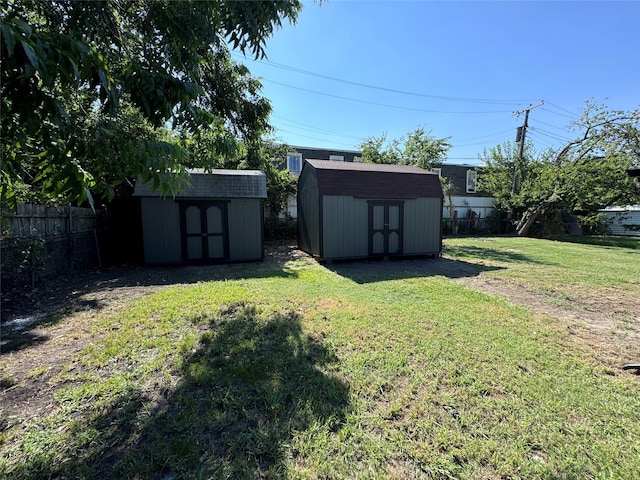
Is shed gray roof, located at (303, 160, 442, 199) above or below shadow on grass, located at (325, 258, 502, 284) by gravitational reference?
above

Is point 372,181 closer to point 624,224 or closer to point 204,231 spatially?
point 204,231

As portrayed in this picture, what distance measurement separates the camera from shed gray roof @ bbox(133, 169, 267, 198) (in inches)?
305

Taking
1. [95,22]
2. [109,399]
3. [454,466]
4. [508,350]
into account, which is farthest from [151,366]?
[508,350]

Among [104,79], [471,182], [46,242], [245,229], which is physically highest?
[471,182]

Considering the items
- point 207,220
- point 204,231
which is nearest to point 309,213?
point 207,220

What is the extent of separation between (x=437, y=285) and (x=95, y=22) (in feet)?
19.0

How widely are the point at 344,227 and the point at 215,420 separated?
6.61 meters

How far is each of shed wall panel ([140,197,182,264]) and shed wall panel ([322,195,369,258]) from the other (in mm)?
3899

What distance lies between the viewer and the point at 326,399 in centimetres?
228

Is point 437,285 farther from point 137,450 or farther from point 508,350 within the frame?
point 137,450

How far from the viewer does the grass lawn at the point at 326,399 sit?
67.8 inches

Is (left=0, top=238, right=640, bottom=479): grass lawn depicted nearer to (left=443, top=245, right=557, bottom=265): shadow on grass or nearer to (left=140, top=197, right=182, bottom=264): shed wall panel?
(left=140, top=197, right=182, bottom=264): shed wall panel

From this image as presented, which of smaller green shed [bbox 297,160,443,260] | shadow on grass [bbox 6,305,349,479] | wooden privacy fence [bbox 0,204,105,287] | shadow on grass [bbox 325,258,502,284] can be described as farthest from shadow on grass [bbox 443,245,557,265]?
wooden privacy fence [bbox 0,204,105,287]

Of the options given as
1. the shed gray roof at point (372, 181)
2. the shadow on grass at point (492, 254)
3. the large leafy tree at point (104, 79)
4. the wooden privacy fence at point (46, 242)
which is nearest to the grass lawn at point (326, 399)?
the large leafy tree at point (104, 79)
